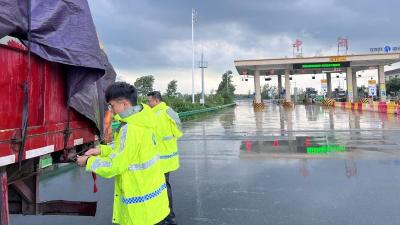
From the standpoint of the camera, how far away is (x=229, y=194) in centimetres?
631

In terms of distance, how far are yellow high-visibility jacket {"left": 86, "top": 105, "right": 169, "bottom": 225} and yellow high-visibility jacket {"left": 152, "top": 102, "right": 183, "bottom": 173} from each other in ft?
6.10

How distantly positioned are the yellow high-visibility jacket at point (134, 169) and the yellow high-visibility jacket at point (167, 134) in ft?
6.10

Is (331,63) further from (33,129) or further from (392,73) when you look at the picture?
(392,73)

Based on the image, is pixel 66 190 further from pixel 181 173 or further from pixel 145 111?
pixel 145 111

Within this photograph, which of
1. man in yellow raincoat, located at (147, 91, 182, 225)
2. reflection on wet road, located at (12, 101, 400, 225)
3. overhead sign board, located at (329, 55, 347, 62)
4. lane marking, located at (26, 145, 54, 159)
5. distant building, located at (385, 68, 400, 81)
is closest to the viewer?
lane marking, located at (26, 145, 54, 159)

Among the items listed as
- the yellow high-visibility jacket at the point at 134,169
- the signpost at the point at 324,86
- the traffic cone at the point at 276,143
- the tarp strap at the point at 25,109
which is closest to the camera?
the yellow high-visibility jacket at the point at 134,169

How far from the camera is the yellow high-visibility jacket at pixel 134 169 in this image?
2.81 m

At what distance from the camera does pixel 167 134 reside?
5.05 m

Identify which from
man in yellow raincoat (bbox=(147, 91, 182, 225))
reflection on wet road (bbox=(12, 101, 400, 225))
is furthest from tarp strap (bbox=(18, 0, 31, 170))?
reflection on wet road (bbox=(12, 101, 400, 225))

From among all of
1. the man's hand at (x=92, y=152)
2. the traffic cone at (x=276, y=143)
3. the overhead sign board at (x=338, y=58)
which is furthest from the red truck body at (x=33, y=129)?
the overhead sign board at (x=338, y=58)

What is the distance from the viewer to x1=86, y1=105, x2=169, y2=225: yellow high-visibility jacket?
111 inches

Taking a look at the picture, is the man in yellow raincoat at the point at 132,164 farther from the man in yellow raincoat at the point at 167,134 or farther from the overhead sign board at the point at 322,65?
the overhead sign board at the point at 322,65

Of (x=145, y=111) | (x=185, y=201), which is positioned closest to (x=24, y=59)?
(x=145, y=111)

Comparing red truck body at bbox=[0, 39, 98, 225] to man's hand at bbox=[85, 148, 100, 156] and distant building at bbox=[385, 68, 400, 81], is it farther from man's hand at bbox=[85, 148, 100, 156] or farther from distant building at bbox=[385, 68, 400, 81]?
distant building at bbox=[385, 68, 400, 81]
